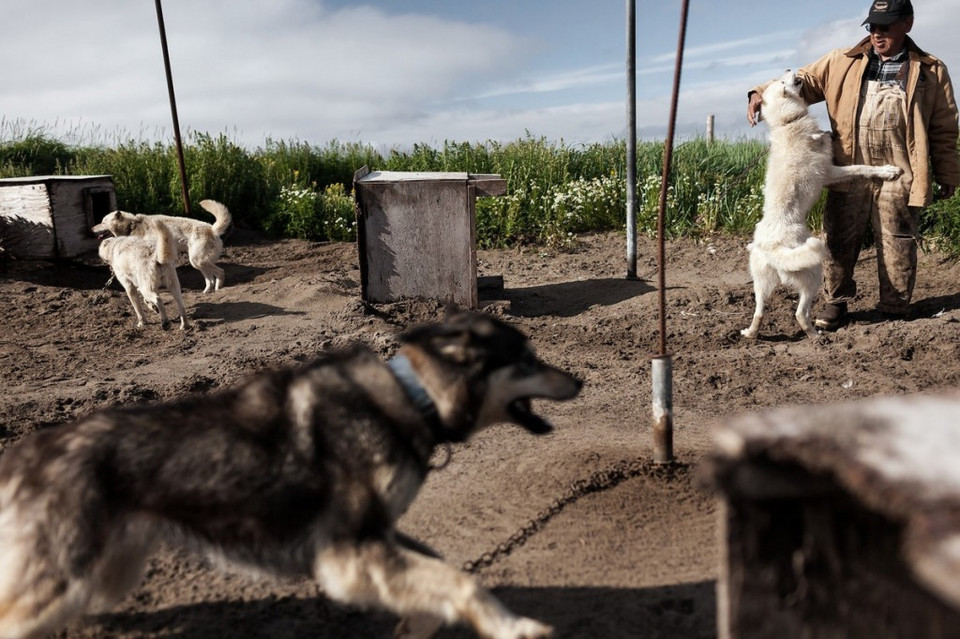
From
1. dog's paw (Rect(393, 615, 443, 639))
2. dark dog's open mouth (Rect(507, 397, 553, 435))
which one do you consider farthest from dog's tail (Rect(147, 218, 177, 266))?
dog's paw (Rect(393, 615, 443, 639))

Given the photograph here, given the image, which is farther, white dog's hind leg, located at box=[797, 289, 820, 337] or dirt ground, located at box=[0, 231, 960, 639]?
white dog's hind leg, located at box=[797, 289, 820, 337]

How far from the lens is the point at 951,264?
10.3 meters

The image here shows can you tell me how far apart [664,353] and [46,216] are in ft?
33.6

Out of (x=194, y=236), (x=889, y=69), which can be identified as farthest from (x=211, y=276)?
(x=889, y=69)

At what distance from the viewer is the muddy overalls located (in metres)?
7.76

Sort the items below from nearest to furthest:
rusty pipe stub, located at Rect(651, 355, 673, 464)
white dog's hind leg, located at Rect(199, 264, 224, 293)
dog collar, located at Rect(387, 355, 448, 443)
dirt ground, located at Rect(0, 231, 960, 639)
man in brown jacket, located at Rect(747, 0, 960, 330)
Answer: dog collar, located at Rect(387, 355, 448, 443) < dirt ground, located at Rect(0, 231, 960, 639) < rusty pipe stub, located at Rect(651, 355, 673, 464) < man in brown jacket, located at Rect(747, 0, 960, 330) < white dog's hind leg, located at Rect(199, 264, 224, 293)

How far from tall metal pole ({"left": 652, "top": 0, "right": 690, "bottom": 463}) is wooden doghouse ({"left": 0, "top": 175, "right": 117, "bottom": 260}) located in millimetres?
10031

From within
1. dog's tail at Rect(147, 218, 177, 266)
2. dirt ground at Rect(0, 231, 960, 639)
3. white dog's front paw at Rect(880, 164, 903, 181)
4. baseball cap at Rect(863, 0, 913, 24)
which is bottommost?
dirt ground at Rect(0, 231, 960, 639)

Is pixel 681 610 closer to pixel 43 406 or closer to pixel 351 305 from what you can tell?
pixel 43 406

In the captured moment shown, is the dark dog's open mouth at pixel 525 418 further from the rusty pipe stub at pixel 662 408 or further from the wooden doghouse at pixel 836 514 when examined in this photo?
the wooden doghouse at pixel 836 514

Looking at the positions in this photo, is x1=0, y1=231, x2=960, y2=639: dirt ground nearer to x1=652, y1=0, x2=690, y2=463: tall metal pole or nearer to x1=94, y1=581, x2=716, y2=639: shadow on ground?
x1=94, y1=581, x2=716, y2=639: shadow on ground

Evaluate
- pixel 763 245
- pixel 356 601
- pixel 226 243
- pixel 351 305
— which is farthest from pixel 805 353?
pixel 226 243

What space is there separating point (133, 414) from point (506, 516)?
2189 millimetres

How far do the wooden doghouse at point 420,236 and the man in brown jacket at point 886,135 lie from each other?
10.7 feet
